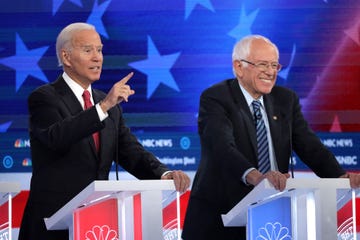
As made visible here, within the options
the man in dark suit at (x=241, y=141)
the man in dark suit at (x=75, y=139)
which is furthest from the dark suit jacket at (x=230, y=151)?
the man in dark suit at (x=75, y=139)

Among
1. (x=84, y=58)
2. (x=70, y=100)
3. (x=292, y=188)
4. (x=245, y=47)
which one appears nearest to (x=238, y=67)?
(x=245, y=47)

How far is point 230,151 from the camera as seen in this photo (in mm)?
4137

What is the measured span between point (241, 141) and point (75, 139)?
76 centimetres

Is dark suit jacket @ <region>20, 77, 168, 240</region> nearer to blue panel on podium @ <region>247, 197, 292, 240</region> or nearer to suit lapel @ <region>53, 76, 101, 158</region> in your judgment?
suit lapel @ <region>53, 76, 101, 158</region>

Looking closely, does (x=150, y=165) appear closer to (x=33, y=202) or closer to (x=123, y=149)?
(x=123, y=149)

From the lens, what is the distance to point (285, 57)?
640 centimetres

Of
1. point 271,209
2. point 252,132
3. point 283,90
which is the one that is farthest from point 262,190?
point 283,90

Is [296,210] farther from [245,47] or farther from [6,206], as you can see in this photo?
[6,206]

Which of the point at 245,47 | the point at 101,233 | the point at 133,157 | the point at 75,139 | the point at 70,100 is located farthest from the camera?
the point at 245,47

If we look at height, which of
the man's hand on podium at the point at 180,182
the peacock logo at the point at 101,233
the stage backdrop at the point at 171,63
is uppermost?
the stage backdrop at the point at 171,63

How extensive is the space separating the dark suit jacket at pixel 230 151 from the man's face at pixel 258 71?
0.05 m

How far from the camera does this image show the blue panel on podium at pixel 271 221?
138 inches

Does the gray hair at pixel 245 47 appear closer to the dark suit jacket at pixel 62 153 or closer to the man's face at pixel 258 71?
the man's face at pixel 258 71

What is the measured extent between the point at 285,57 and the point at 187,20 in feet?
2.20
